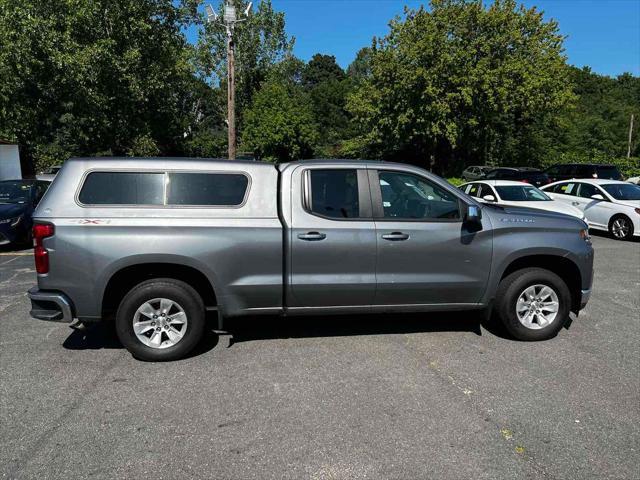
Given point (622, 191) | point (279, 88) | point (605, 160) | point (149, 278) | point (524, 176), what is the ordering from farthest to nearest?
1. point (279, 88)
2. point (605, 160)
3. point (524, 176)
4. point (622, 191)
5. point (149, 278)

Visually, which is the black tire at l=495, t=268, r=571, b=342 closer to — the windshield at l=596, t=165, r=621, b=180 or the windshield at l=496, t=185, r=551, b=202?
the windshield at l=496, t=185, r=551, b=202

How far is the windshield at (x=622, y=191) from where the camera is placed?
12.4 m

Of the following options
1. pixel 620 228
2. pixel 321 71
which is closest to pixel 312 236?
pixel 620 228

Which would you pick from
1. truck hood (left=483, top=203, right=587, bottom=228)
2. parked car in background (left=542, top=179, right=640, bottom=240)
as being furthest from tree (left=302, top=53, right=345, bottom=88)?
truck hood (left=483, top=203, right=587, bottom=228)

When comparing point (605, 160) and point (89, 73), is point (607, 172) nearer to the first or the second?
point (605, 160)

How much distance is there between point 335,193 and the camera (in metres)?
4.66

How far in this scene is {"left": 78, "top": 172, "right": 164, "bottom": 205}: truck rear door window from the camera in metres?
4.31

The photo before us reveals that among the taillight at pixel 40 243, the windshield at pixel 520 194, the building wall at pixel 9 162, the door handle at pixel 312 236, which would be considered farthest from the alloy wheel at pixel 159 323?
the building wall at pixel 9 162

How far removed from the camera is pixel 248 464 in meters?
2.96

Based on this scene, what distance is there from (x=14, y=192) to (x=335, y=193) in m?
9.84

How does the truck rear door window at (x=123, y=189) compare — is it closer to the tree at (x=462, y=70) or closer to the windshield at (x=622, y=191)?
the windshield at (x=622, y=191)

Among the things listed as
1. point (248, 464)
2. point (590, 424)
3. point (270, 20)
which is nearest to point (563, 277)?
point (590, 424)

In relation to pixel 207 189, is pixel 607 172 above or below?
above

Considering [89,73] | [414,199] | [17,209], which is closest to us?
[414,199]
